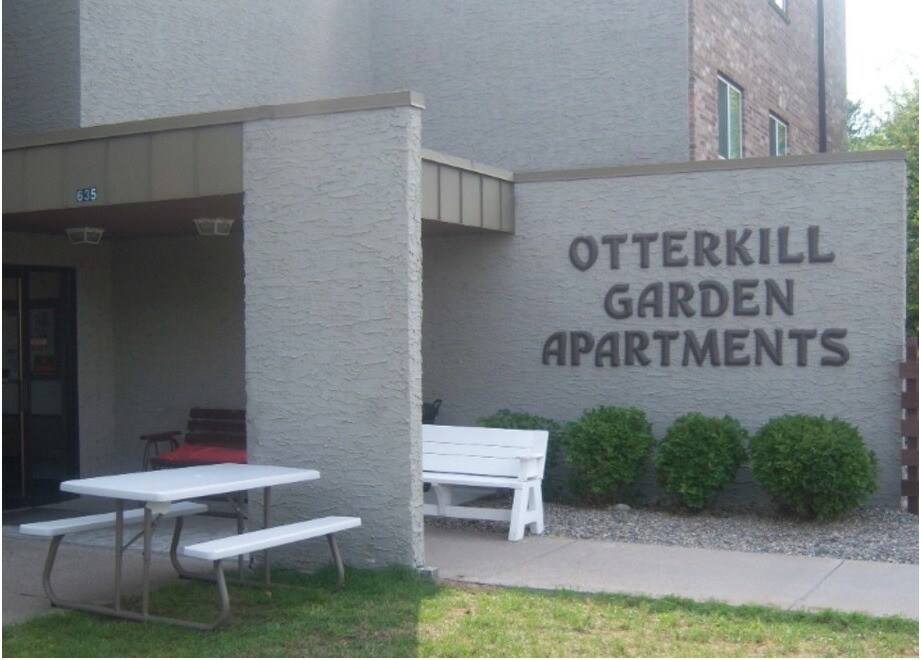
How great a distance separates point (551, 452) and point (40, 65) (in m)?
5.80

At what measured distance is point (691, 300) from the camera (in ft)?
34.2

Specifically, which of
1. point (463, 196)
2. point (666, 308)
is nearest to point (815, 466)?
point (666, 308)

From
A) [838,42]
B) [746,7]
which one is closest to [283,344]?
[746,7]

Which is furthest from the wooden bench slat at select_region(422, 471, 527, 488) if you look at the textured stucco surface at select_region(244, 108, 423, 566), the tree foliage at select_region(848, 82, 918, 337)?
Answer: the tree foliage at select_region(848, 82, 918, 337)

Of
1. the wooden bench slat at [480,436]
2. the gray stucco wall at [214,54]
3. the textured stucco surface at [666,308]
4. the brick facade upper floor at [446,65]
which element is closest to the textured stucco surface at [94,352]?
the brick facade upper floor at [446,65]

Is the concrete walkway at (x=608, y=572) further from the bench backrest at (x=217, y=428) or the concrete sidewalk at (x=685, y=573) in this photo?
the bench backrest at (x=217, y=428)

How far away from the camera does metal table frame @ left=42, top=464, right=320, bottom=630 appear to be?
643 cm

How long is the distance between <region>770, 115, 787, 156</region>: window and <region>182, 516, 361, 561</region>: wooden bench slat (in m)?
10.6

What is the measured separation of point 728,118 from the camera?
14180 millimetres

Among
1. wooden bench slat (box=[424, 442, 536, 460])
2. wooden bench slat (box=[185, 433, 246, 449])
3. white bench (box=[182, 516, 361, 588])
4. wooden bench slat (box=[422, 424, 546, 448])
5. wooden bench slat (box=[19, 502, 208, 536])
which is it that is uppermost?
wooden bench slat (box=[422, 424, 546, 448])

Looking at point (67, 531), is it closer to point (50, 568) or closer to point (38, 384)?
point (50, 568)

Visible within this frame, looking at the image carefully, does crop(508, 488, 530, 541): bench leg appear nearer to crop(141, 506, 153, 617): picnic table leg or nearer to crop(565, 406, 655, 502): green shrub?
crop(565, 406, 655, 502): green shrub

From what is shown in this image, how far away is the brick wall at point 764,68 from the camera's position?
12.9 meters

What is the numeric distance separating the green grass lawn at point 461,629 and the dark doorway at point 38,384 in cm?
440
